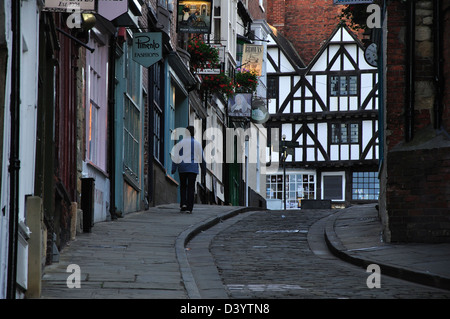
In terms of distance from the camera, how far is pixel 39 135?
380 inches

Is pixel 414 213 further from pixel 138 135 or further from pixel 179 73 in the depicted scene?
pixel 179 73

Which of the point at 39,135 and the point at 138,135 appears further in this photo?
the point at 138,135

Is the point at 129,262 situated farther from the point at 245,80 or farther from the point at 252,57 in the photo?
the point at 252,57

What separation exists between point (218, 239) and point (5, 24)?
8667 mm

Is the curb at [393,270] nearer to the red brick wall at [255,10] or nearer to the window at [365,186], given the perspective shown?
the red brick wall at [255,10]

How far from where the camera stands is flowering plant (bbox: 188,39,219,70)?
28250 mm

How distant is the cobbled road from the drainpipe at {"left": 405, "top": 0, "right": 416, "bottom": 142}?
214 centimetres

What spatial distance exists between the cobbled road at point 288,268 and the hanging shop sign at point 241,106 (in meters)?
18.2

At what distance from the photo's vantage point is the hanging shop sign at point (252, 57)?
127 feet

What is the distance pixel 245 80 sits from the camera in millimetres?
36969

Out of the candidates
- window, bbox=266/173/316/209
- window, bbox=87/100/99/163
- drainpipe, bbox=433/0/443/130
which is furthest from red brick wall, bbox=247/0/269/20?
drainpipe, bbox=433/0/443/130

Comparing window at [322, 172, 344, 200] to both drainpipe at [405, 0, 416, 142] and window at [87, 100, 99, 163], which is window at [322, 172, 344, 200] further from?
drainpipe at [405, 0, 416, 142]

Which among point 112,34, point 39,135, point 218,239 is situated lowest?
point 218,239
